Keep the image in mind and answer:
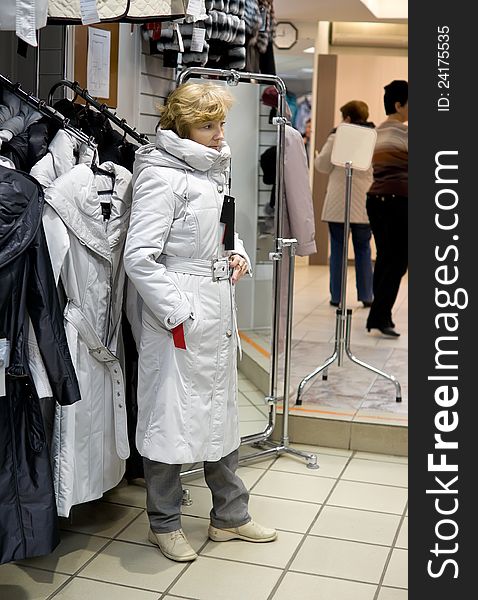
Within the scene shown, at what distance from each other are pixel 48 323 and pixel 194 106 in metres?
0.89

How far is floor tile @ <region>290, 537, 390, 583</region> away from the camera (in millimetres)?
3096

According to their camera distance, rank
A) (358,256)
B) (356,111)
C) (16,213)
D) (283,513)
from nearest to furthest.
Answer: (16,213)
(283,513)
(356,111)
(358,256)

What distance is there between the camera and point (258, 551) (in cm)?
325

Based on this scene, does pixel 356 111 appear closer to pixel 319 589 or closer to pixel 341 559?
pixel 341 559

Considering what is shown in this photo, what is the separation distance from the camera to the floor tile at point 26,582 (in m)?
2.88

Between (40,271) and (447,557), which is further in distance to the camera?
(40,271)

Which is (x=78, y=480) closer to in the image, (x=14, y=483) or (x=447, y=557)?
(x=14, y=483)

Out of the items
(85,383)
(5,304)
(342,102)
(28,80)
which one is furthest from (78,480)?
(342,102)

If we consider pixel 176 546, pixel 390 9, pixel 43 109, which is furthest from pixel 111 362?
pixel 390 9

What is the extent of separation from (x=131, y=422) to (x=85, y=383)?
0.42 m

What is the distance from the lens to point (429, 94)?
222 centimetres

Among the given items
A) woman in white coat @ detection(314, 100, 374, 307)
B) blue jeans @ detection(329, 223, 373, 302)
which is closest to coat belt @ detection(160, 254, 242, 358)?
woman in white coat @ detection(314, 100, 374, 307)

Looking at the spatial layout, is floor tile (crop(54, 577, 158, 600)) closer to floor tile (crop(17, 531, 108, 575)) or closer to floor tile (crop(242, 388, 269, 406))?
floor tile (crop(17, 531, 108, 575))

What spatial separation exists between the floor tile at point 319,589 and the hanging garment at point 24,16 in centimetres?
189
